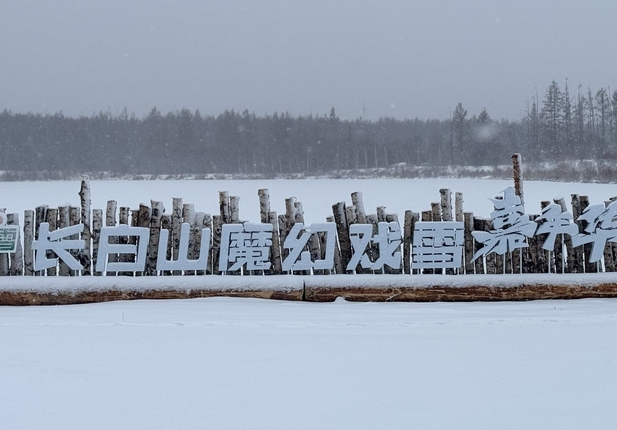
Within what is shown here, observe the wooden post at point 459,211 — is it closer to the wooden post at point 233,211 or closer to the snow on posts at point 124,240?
the wooden post at point 233,211

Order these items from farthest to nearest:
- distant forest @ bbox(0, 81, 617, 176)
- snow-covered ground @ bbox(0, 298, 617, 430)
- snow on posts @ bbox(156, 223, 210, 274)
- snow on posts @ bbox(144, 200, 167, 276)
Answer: distant forest @ bbox(0, 81, 617, 176) → snow on posts @ bbox(144, 200, 167, 276) → snow on posts @ bbox(156, 223, 210, 274) → snow-covered ground @ bbox(0, 298, 617, 430)

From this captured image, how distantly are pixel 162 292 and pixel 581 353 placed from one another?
14.3ft

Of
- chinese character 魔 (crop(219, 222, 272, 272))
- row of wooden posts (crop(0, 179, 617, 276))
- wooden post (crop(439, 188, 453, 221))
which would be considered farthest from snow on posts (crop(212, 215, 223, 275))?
wooden post (crop(439, 188, 453, 221))

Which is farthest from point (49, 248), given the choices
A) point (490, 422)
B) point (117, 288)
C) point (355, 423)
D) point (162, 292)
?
point (490, 422)

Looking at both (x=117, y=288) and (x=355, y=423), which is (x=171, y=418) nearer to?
(x=355, y=423)

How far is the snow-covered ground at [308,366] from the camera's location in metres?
3.60

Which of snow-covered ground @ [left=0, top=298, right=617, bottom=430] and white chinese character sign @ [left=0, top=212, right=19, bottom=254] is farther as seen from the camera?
white chinese character sign @ [left=0, top=212, right=19, bottom=254]

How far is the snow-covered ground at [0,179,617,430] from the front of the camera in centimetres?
360

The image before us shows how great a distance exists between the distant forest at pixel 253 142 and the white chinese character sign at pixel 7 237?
76.9 metres

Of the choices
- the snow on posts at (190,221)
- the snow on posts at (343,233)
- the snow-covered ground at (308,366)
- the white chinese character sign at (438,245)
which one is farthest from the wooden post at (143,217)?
the white chinese character sign at (438,245)

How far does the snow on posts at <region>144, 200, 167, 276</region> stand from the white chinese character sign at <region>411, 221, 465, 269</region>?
302cm

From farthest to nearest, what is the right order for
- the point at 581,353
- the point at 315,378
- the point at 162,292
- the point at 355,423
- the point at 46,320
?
the point at 162,292 → the point at 46,320 → the point at 581,353 → the point at 315,378 → the point at 355,423

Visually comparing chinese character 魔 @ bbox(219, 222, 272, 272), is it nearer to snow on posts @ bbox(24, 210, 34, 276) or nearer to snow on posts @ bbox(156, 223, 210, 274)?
snow on posts @ bbox(156, 223, 210, 274)

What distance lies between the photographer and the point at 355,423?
3.48 metres
